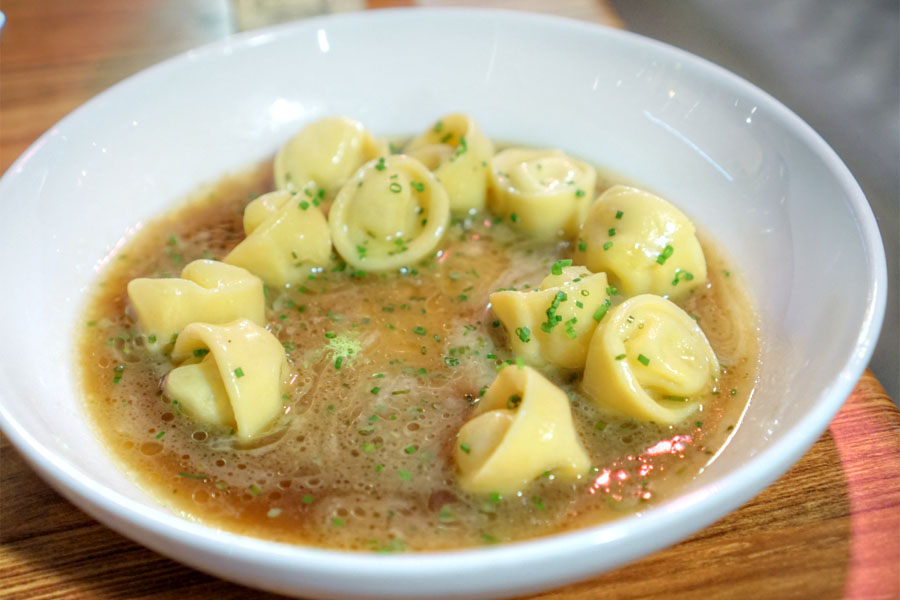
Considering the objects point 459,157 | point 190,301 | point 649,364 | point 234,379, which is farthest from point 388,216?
point 649,364

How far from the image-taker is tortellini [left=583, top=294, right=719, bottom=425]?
5.05ft

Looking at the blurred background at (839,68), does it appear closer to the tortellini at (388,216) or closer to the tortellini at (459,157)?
the tortellini at (459,157)

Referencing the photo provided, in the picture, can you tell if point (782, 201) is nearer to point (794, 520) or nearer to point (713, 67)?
point (713, 67)

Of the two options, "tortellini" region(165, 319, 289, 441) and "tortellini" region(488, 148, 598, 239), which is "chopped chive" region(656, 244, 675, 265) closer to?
"tortellini" region(488, 148, 598, 239)

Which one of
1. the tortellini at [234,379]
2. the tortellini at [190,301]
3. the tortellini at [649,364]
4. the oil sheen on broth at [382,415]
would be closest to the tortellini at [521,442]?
the oil sheen on broth at [382,415]

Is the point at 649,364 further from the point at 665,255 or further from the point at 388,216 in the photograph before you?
the point at 388,216

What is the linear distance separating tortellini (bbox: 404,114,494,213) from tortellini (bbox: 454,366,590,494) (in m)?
0.76

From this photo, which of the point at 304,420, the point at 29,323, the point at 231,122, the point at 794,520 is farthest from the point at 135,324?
the point at 794,520

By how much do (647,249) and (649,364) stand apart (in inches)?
13.5

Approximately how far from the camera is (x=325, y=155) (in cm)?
217

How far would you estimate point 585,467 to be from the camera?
4.73 feet

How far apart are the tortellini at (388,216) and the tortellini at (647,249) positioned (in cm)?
42

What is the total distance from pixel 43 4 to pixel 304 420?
2.33m

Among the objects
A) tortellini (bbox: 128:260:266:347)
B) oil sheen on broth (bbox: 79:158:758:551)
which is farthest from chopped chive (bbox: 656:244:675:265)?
tortellini (bbox: 128:260:266:347)
